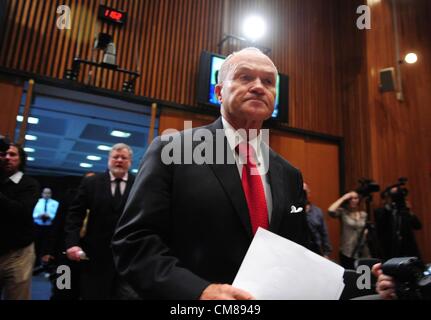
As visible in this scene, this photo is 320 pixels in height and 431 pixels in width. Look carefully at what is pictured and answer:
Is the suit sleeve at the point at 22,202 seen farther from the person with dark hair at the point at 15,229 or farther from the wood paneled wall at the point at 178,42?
the wood paneled wall at the point at 178,42

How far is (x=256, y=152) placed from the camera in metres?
1.05

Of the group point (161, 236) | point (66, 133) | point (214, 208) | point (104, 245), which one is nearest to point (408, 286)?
point (214, 208)

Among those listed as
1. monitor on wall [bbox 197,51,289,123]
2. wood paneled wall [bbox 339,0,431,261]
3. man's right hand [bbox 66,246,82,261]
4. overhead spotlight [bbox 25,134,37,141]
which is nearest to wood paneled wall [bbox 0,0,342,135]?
monitor on wall [bbox 197,51,289,123]

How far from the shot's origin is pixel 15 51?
12.6ft

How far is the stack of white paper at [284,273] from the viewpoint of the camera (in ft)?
2.30

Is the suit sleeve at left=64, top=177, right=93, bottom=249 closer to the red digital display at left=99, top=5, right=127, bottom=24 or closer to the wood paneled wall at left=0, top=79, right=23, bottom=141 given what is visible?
the wood paneled wall at left=0, top=79, right=23, bottom=141

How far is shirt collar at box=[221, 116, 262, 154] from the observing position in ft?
3.31

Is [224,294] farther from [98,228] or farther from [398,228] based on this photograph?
[398,228]

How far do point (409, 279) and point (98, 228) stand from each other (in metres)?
2.25

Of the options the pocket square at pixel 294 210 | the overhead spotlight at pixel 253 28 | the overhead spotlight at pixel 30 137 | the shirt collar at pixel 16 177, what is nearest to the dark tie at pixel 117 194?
the shirt collar at pixel 16 177

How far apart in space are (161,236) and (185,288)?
184mm

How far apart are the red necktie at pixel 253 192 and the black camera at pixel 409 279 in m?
0.36
